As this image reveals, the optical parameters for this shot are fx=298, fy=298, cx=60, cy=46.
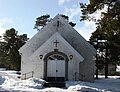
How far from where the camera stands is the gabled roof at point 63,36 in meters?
35.0

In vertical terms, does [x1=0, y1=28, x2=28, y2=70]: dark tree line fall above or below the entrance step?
above

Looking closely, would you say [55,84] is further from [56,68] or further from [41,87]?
[56,68]

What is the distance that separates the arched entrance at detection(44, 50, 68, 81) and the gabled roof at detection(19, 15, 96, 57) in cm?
304

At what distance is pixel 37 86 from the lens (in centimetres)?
2572

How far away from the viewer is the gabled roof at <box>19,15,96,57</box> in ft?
115

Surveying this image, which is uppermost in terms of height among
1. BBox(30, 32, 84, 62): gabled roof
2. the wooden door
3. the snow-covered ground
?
BBox(30, 32, 84, 62): gabled roof

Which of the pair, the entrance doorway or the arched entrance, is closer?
the arched entrance

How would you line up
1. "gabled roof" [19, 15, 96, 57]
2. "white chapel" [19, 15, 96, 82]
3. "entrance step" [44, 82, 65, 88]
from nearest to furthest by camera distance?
"entrance step" [44, 82, 65, 88], "white chapel" [19, 15, 96, 82], "gabled roof" [19, 15, 96, 57]

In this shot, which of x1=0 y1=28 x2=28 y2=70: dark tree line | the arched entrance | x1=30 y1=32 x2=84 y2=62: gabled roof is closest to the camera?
x1=30 y1=32 x2=84 y2=62: gabled roof

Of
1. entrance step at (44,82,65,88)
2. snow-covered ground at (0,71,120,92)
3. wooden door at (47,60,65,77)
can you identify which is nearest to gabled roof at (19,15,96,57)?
wooden door at (47,60,65,77)

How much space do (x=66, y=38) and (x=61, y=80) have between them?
5.59 metres

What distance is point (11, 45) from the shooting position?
54.2m

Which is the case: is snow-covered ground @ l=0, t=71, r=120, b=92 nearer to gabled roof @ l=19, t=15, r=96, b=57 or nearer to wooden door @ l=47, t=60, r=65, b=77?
wooden door @ l=47, t=60, r=65, b=77

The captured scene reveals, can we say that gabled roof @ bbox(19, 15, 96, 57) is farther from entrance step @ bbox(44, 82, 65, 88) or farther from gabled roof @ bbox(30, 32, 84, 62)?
entrance step @ bbox(44, 82, 65, 88)
